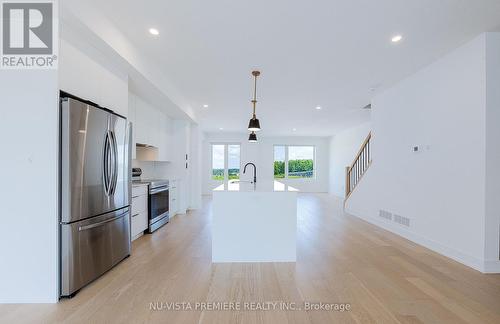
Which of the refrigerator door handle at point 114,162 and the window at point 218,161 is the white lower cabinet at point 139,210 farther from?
the window at point 218,161

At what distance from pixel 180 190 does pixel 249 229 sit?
11.4 feet

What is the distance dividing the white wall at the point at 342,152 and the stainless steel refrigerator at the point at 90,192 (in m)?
7.38

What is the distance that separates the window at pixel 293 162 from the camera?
10.6 m

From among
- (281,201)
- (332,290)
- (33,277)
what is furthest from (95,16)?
(332,290)

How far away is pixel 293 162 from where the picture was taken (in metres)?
10.7

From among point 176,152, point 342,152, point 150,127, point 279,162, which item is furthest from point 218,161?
point 150,127

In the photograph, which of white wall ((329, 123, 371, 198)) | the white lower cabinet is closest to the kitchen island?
the white lower cabinet

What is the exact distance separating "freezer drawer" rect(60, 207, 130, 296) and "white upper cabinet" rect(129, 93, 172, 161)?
144cm

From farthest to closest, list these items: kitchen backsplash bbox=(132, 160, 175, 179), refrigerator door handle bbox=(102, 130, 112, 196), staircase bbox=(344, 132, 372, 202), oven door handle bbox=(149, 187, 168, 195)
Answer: staircase bbox=(344, 132, 372, 202) < kitchen backsplash bbox=(132, 160, 175, 179) < oven door handle bbox=(149, 187, 168, 195) < refrigerator door handle bbox=(102, 130, 112, 196)

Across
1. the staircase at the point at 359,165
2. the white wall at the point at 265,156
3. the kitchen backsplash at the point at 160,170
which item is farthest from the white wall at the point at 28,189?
the white wall at the point at 265,156

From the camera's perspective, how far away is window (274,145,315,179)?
10570 millimetres

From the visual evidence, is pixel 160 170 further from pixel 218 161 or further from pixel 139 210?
pixel 218 161

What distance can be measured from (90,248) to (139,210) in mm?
1585

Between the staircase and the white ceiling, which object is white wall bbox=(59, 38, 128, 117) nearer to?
the white ceiling
